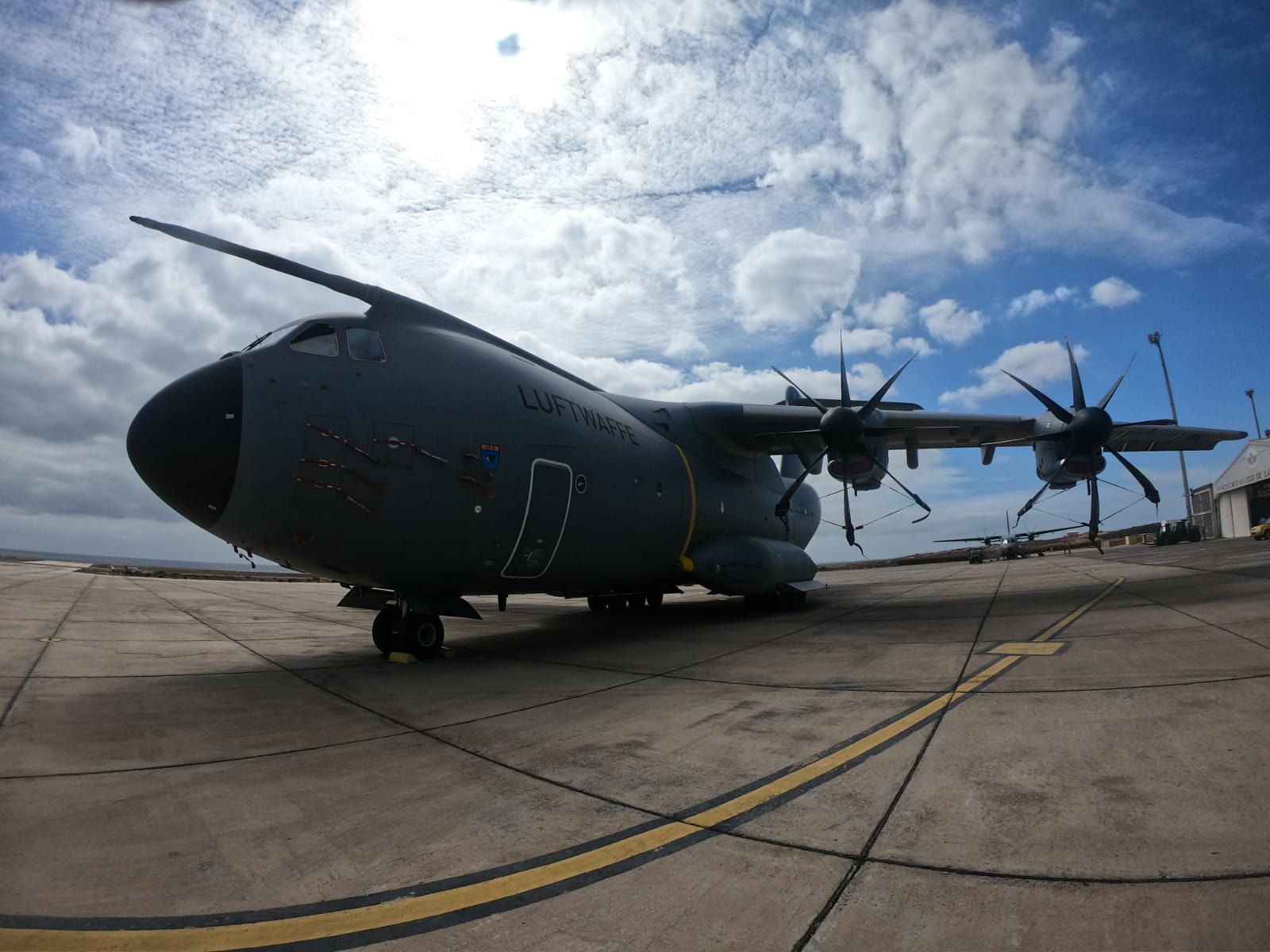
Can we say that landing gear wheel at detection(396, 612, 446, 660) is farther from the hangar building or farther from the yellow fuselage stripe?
the hangar building

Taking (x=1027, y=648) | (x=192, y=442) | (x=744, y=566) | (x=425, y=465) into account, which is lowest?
(x=1027, y=648)

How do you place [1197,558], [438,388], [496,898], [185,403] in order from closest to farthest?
[496,898] → [185,403] → [438,388] → [1197,558]

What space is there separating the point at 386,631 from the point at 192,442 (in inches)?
137

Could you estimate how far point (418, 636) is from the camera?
833 centimetres

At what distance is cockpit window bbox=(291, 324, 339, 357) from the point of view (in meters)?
7.23

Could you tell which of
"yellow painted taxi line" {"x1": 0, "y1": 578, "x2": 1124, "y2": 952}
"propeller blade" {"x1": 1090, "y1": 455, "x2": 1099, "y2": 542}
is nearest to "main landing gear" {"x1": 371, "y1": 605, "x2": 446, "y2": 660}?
"yellow painted taxi line" {"x1": 0, "y1": 578, "x2": 1124, "y2": 952}

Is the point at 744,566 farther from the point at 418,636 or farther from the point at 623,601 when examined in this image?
the point at 418,636

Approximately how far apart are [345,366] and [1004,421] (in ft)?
44.7

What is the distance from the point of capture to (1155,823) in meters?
2.79

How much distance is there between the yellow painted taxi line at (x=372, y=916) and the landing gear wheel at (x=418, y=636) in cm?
589

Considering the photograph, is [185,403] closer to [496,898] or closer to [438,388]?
[438,388]

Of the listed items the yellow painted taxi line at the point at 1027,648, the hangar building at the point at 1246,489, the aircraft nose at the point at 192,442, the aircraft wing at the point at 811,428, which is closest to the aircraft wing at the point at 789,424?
the aircraft wing at the point at 811,428

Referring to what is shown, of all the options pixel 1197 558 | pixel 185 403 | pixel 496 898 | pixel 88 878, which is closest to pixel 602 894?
pixel 496 898

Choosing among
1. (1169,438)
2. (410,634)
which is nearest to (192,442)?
(410,634)
